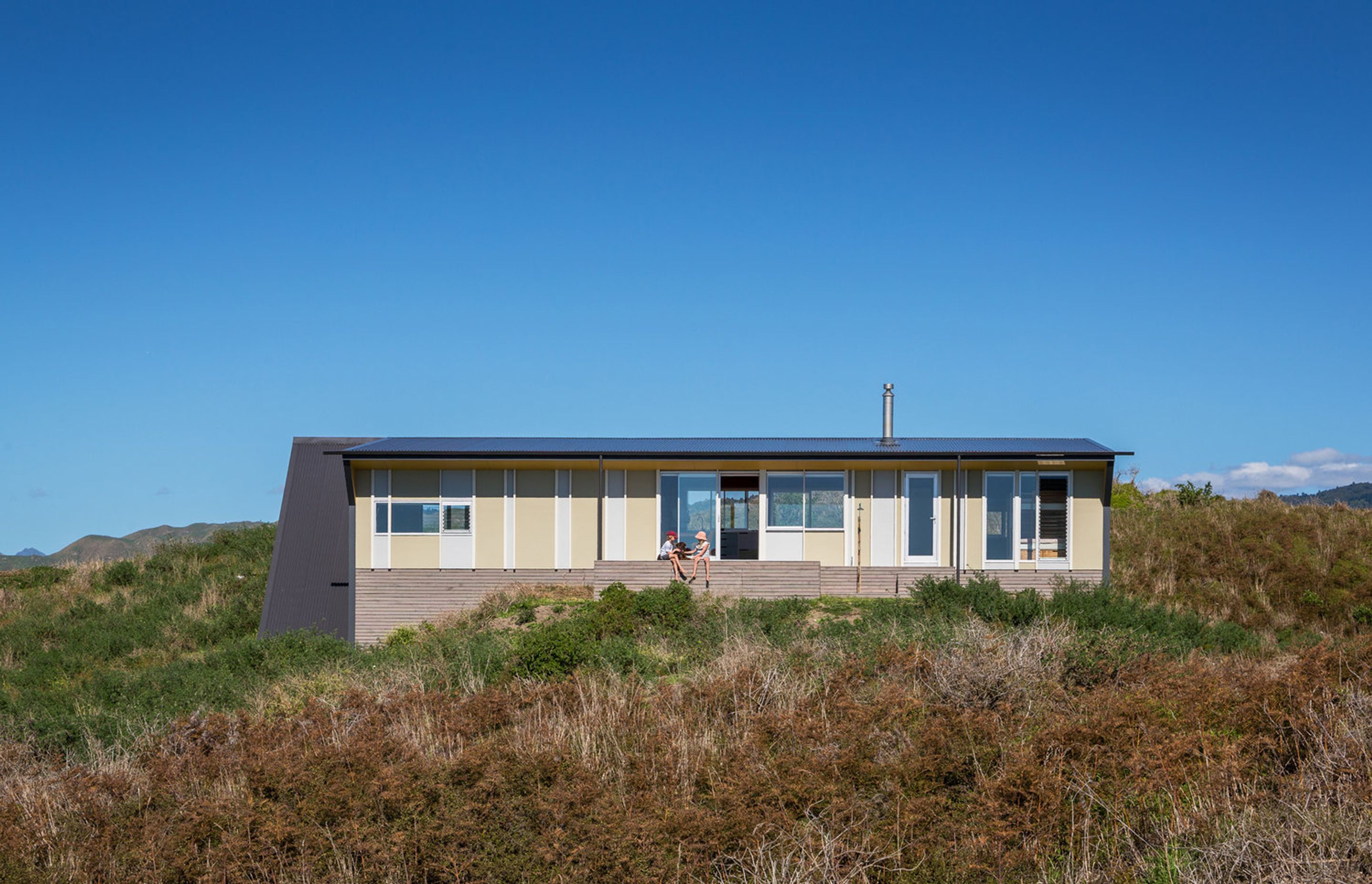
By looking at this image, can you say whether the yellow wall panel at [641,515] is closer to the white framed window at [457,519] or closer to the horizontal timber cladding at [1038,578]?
the white framed window at [457,519]

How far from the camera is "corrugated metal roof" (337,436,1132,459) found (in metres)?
18.9

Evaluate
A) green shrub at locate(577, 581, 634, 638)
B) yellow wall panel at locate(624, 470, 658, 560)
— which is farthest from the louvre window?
green shrub at locate(577, 581, 634, 638)

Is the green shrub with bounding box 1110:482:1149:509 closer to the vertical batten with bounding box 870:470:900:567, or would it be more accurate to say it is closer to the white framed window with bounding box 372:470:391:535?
the vertical batten with bounding box 870:470:900:567

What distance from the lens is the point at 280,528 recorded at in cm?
2161

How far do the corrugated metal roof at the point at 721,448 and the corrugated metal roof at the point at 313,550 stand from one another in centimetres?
160

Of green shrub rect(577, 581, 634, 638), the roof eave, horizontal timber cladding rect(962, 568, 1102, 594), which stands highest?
the roof eave

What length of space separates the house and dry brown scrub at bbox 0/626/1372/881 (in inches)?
436

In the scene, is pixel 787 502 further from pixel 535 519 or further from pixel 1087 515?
pixel 1087 515

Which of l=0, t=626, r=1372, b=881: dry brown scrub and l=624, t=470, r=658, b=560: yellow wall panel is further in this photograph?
l=624, t=470, r=658, b=560: yellow wall panel

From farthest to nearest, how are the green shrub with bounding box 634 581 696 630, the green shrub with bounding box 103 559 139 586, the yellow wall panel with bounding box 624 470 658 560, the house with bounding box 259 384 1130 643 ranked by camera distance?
the green shrub with bounding box 103 559 139 586 → the yellow wall panel with bounding box 624 470 658 560 → the house with bounding box 259 384 1130 643 → the green shrub with bounding box 634 581 696 630

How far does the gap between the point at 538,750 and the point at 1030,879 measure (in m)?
3.20

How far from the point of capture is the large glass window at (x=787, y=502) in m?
19.8

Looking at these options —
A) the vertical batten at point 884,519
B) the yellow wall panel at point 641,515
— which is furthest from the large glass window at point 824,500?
the yellow wall panel at point 641,515

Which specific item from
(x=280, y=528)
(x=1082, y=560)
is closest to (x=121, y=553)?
(x=280, y=528)
